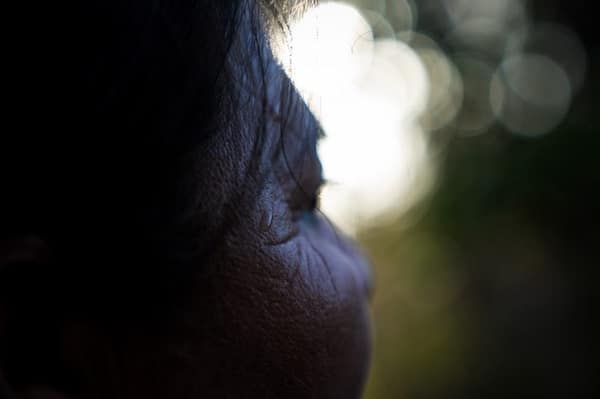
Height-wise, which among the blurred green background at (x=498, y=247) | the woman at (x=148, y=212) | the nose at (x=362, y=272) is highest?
the blurred green background at (x=498, y=247)

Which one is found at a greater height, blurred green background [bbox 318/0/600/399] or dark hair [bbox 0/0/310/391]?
blurred green background [bbox 318/0/600/399]

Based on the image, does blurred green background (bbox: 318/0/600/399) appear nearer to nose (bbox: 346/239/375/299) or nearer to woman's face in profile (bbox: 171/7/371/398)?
nose (bbox: 346/239/375/299)

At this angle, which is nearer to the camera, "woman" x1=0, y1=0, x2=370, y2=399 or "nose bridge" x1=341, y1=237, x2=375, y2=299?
"woman" x1=0, y1=0, x2=370, y2=399

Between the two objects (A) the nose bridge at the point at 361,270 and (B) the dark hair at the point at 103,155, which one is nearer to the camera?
(B) the dark hair at the point at 103,155

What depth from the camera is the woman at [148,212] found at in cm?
61

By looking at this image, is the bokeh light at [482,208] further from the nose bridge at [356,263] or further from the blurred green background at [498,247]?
the nose bridge at [356,263]

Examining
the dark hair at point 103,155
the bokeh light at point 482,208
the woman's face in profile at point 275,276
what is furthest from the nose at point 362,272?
the bokeh light at point 482,208

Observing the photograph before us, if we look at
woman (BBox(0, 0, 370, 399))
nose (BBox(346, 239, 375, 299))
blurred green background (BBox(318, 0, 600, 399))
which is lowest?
woman (BBox(0, 0, 370, 399))

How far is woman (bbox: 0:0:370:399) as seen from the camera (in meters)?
0.61

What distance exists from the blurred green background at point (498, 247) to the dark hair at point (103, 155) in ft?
13.2

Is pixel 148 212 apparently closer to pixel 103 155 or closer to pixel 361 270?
pixel 103 155

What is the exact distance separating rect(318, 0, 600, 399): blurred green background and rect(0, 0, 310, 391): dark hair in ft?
13.2

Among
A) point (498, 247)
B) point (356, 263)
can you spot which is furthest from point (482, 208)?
point (356, 263)

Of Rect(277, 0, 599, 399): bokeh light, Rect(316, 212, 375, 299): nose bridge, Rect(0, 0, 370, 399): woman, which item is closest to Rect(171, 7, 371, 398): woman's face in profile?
Rect(0, 0, 370, 399): woman
